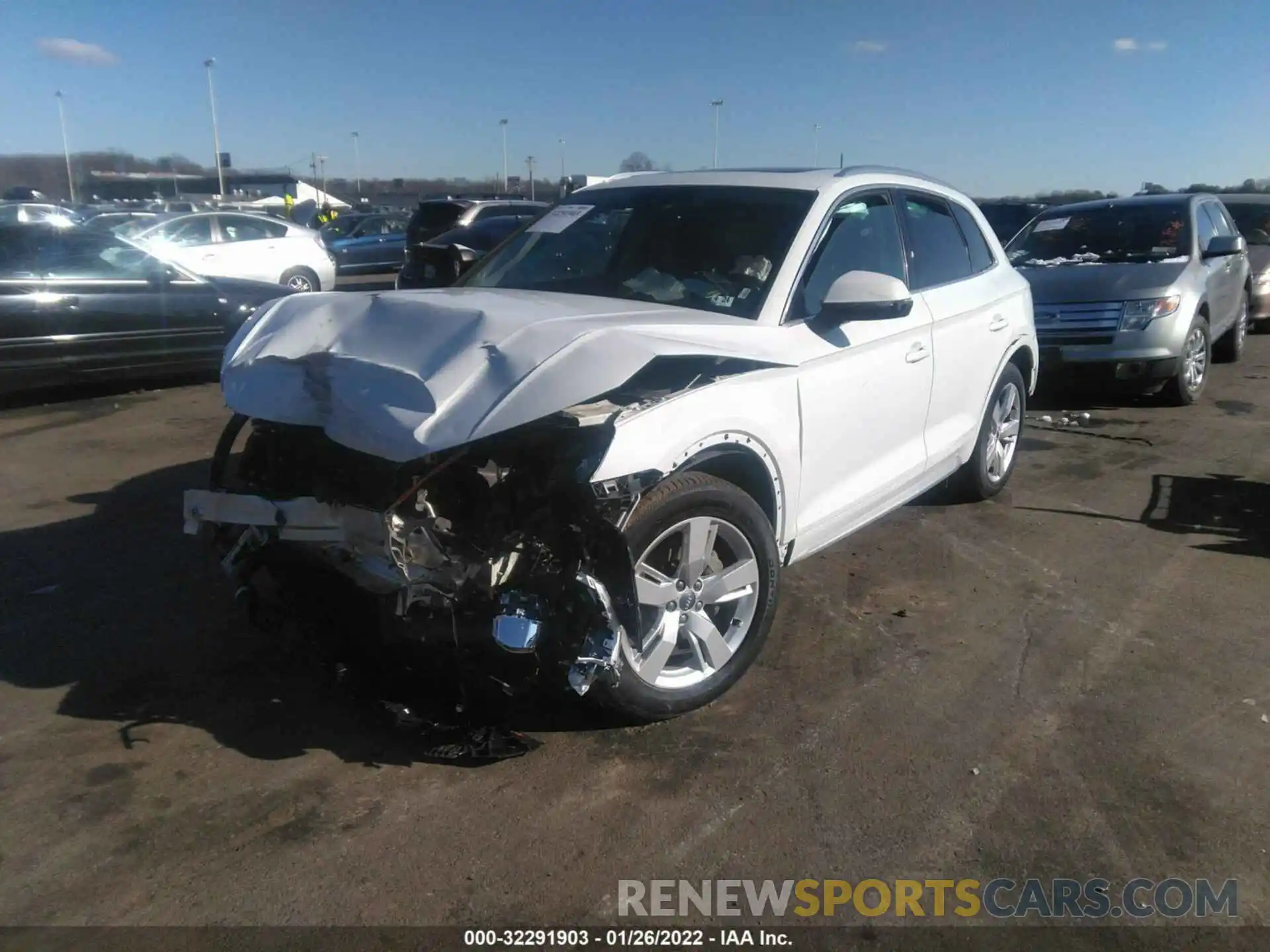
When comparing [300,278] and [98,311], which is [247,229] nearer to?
[300,278]

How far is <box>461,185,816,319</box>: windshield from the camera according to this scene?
4090 millimetres

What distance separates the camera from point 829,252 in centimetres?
427

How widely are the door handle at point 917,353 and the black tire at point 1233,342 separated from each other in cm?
765

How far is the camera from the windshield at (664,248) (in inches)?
161

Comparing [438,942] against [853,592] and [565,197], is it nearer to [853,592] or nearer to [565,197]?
[853,592]

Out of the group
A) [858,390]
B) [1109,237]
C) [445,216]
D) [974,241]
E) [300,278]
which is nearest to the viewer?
[858,390]

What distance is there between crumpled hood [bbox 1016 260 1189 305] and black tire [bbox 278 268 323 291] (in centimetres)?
1101

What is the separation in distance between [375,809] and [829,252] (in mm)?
2828

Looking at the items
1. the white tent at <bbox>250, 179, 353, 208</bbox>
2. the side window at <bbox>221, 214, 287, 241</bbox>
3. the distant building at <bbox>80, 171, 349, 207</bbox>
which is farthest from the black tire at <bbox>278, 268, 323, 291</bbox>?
the distant building at <bbox>80, 171, 349, 207</bbox>

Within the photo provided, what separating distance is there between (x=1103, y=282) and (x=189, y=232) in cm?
1297

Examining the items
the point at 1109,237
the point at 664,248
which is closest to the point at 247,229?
the point at 1109,237

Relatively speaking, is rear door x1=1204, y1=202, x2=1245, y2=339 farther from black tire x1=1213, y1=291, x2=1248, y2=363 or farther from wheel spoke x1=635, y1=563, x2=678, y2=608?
wheel spoke x1=635, y1=563, x2=678, y2=608

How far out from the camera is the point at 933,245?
16.8ft

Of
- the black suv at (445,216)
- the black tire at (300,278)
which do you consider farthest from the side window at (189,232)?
the black suv at (445,216)
